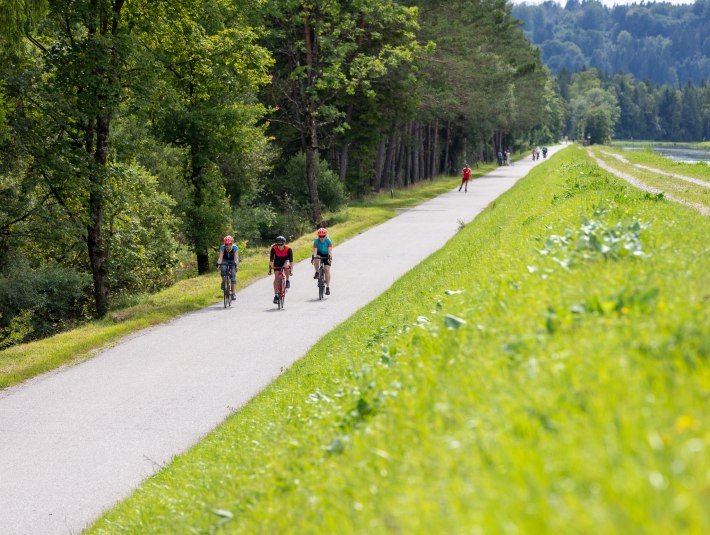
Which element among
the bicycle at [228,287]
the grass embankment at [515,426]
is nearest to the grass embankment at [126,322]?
the bicycle at [228,287]

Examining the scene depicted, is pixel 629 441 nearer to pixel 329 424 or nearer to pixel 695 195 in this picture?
pixel 329 424

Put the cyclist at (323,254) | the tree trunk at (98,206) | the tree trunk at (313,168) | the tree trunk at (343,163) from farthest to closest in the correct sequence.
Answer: the tree trunk at (343,163), the tree trunk at (313,168), the cyclist at (323,254), the tree trunk at (98,206)

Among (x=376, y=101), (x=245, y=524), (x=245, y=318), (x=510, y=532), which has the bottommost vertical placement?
(x=245, y=318)

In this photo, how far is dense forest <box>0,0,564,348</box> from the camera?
20.2 meters

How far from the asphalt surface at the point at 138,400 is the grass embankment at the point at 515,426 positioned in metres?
1.10

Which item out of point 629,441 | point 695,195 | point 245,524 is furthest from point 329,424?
point 695,195

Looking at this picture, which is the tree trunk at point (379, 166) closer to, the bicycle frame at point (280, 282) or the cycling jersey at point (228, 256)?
the cycling jersey at point (228, 256)

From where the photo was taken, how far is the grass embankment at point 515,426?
334 centimetres

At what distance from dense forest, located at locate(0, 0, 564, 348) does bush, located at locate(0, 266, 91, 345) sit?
0.16 ft

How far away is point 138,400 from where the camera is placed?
13.0 meters

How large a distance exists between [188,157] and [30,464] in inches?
741

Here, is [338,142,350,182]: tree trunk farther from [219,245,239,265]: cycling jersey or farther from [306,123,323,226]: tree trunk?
[219,245,239,265]: cycling jersey

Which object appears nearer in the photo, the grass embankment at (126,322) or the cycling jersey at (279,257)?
the grass embankment at (126,322)

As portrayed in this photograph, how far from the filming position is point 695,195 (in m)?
25.7
